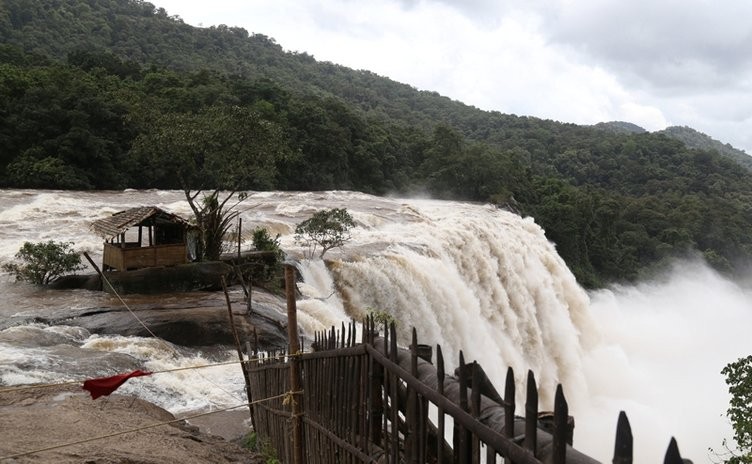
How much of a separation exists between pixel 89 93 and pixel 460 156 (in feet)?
81.1

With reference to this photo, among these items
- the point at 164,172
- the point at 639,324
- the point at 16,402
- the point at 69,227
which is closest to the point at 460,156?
the point at 639,324

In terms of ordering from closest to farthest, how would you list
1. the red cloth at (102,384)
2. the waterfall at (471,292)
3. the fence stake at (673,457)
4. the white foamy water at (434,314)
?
the fence stake at (673,457), the red cloth at (102,384), the white foamy water at (434,314), the waterfall at (471,292)

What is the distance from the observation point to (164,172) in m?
27.9

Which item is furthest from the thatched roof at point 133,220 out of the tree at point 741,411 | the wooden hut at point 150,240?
the tree at point 741,411

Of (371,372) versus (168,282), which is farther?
(168,282)

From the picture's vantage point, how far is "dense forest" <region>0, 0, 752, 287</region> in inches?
903

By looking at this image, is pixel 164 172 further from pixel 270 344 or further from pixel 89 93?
pixel 270 344

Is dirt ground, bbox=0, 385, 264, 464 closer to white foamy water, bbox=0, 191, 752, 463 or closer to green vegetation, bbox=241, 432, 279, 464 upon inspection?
green vegetation, bbox=241, 432, 279, 464

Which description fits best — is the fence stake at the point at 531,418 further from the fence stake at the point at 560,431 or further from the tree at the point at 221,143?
the tree at the point at 221,143

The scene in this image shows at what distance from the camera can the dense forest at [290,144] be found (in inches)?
903

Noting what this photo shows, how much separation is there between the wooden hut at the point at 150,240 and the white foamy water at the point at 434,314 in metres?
1.07

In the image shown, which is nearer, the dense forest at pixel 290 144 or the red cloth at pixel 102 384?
the red cloth at pixel 102 384

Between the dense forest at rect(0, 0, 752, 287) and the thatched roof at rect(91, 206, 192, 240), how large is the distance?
96.9 inches

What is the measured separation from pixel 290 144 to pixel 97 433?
3149 cm
